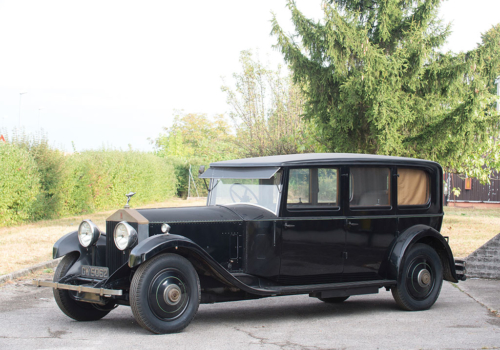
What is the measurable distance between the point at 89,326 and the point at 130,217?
127 centimetres

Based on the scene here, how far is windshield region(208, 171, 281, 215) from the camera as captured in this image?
6430mm

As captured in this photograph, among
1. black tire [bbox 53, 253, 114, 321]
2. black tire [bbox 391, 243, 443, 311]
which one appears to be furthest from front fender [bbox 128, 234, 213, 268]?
black tire [bbox 391, 243, 443, 311]

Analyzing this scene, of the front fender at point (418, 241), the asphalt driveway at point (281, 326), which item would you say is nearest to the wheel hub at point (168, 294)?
the asphalt driveway at point (281, 326)

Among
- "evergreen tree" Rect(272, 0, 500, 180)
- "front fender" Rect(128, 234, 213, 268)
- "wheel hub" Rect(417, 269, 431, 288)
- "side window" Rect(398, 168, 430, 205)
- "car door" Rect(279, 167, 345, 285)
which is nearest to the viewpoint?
"front fender" Rect(128, 234, 213, 268)

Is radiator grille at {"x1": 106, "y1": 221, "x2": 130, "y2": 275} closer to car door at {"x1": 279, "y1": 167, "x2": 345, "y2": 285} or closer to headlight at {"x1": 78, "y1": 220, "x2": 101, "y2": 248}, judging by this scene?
headlight at {"x1": 78, "y1": 220, "x2": 101, "y2": 248}

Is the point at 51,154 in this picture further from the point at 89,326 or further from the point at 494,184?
the point at 494,184

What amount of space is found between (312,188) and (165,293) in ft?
7.12

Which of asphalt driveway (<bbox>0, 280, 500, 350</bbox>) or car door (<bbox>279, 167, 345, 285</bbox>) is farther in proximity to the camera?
car door (<bbox>279, 167, 345, 285</bbox>)

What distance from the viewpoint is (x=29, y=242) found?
44.5ft

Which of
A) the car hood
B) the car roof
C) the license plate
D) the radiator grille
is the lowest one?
the license plate

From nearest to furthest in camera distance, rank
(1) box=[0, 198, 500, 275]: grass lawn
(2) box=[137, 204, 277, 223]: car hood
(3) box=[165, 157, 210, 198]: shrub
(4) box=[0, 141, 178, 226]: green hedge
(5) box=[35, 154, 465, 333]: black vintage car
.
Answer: (5) box=[35, 154, 465, 333]: black vintage car
(2) box=[137, 204, 277, 223]: car hood
(1) box=[0, 198, 500, 275]: grass lawn
(4) box=[0, 141, 178, 226]: green hedge
(3) box=[165, 157, 210, 198]: shrub

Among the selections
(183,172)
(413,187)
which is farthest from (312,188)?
(183,172)

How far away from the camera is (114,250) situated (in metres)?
6.01

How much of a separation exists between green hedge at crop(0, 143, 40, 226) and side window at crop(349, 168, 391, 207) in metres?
13.3
